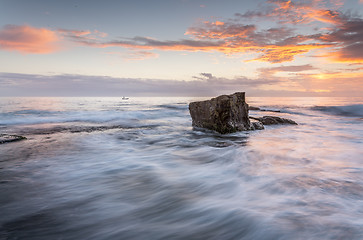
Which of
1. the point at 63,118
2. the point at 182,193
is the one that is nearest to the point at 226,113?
→ the point at 182,193

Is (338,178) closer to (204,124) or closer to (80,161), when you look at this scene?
(80,161)

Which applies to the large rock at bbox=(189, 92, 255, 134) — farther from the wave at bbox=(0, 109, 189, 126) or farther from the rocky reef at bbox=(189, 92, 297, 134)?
the wave at bbox=(0, 109, 189, 126)

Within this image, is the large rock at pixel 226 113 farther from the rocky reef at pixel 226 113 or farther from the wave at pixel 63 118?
the wave at pixel 63 118

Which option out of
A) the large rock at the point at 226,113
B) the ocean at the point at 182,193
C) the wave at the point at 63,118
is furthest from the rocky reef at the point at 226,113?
the wave at the point at 63,118

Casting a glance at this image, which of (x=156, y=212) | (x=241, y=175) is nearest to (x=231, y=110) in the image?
(x=241, y=175)

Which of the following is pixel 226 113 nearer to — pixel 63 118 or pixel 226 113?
pixel 226 113

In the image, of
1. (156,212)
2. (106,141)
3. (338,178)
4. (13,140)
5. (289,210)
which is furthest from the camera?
(106,141)

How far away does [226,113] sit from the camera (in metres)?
9.15

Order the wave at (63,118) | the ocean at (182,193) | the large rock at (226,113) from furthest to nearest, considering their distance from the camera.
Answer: the wave at (63,118), the large rock at (226,113), the ocean at (182,193)

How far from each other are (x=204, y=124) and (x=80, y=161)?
6.22 m

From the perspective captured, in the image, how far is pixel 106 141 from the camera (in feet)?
27.5

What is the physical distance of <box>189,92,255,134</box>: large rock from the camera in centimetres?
908

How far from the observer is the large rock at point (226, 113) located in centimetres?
908

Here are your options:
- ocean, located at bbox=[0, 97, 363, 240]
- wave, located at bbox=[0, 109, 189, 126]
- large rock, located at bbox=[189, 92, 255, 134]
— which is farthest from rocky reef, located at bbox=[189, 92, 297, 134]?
wave, located at bbox=[0, 109, 189, 126]
